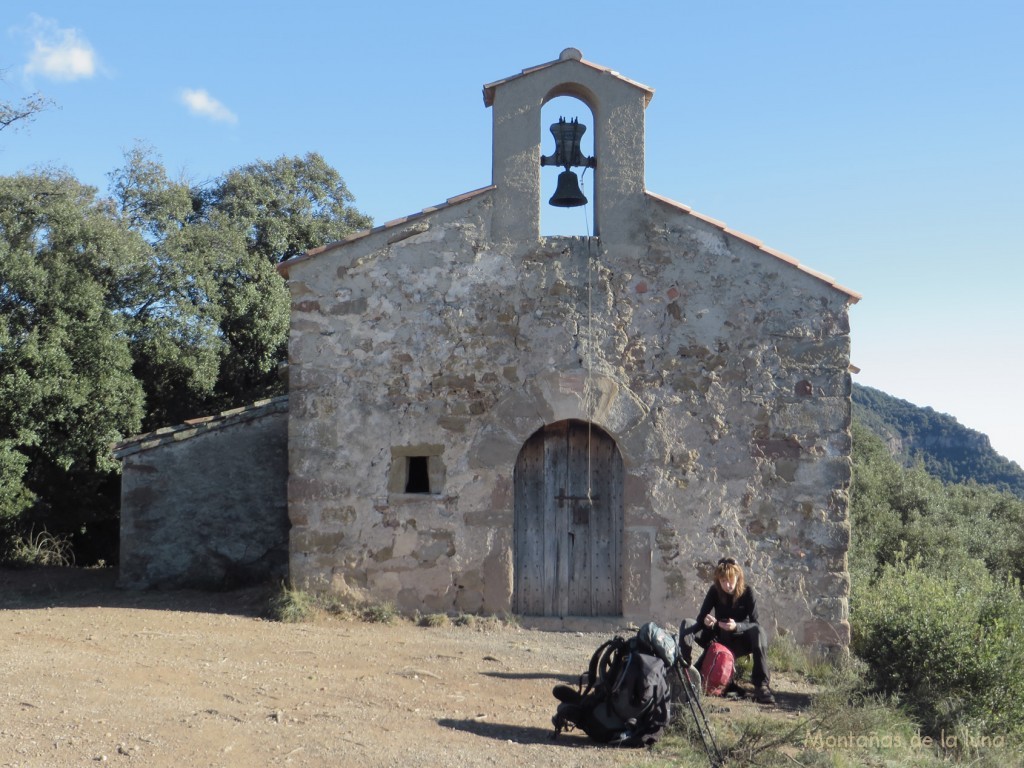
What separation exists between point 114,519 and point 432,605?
27.4ft

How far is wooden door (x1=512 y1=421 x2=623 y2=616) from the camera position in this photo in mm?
8922

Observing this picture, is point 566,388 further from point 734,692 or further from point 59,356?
point 59,356

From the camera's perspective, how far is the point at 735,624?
271 inches

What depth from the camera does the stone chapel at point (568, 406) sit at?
28.9ft

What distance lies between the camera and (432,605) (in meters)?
8.87

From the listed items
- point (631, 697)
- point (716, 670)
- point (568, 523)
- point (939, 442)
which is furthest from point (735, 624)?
point (939, 442)

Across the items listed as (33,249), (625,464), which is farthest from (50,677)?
(33,249)

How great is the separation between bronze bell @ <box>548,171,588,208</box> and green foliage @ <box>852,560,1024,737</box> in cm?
439

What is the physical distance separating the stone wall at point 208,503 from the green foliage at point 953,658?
233 inches

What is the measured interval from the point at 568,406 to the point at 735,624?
2686 millimetres

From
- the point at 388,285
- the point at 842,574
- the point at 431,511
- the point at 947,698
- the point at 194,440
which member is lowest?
the point at 947,698

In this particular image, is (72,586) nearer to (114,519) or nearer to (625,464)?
(114,519)

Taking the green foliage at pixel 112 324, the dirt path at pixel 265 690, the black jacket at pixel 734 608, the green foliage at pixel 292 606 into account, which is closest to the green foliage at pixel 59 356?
the green foliage at pixel 112 324

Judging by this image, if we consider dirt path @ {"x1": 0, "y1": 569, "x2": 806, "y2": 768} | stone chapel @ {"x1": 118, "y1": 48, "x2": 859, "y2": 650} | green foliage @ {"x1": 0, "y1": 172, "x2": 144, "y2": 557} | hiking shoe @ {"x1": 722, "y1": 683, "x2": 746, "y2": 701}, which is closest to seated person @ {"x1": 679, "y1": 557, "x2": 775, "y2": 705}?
hiking shoe @ {"x1": 722, "y1": 683, "x2": 746, "y2": 701}
